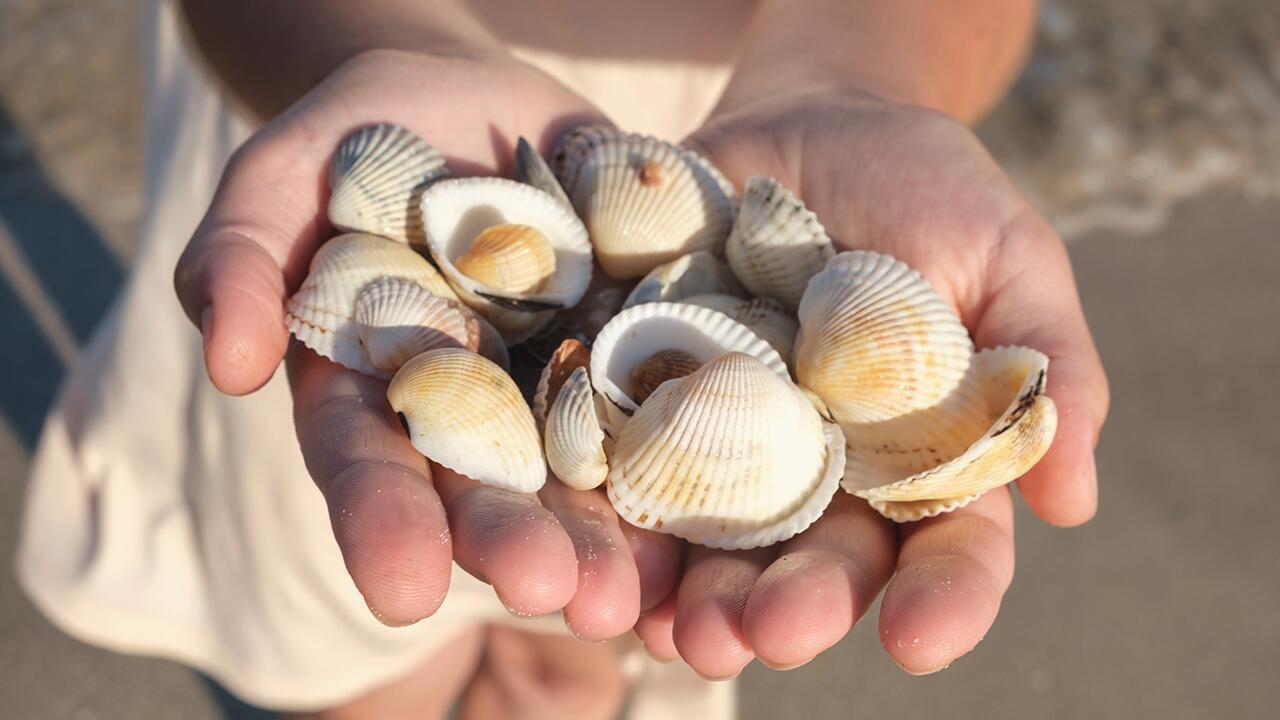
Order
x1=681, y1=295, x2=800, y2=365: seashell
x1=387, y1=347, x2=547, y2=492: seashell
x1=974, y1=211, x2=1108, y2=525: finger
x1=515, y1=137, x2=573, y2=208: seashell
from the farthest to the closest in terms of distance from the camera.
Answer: x1=515, y1=137, x2=573, y2=208: seashell < x1=681, y1=295, x2=800, y2=365: seashell < x1=974, y1=211, x2=1108, y2=525: finger < x1=387, y1=347, x2=547, y2=492: seashell

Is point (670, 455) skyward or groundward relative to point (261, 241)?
groundward

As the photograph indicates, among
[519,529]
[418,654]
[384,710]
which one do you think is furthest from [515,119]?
[384,710]

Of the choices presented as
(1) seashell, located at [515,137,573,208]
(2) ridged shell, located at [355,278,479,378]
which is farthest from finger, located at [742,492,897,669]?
(1) seashell, located at [515,137,573,208]

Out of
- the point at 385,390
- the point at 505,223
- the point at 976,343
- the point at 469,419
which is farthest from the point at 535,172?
the point at 976,343

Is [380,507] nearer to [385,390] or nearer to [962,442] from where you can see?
[385,390]

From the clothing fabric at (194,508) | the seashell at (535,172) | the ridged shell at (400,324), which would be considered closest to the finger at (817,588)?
the ridged shell at (400,324)

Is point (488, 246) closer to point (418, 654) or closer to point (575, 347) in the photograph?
point (575, 347)

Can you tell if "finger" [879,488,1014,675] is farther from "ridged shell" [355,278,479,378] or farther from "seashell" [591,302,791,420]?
"ridged shell" [355,278,479,378]
